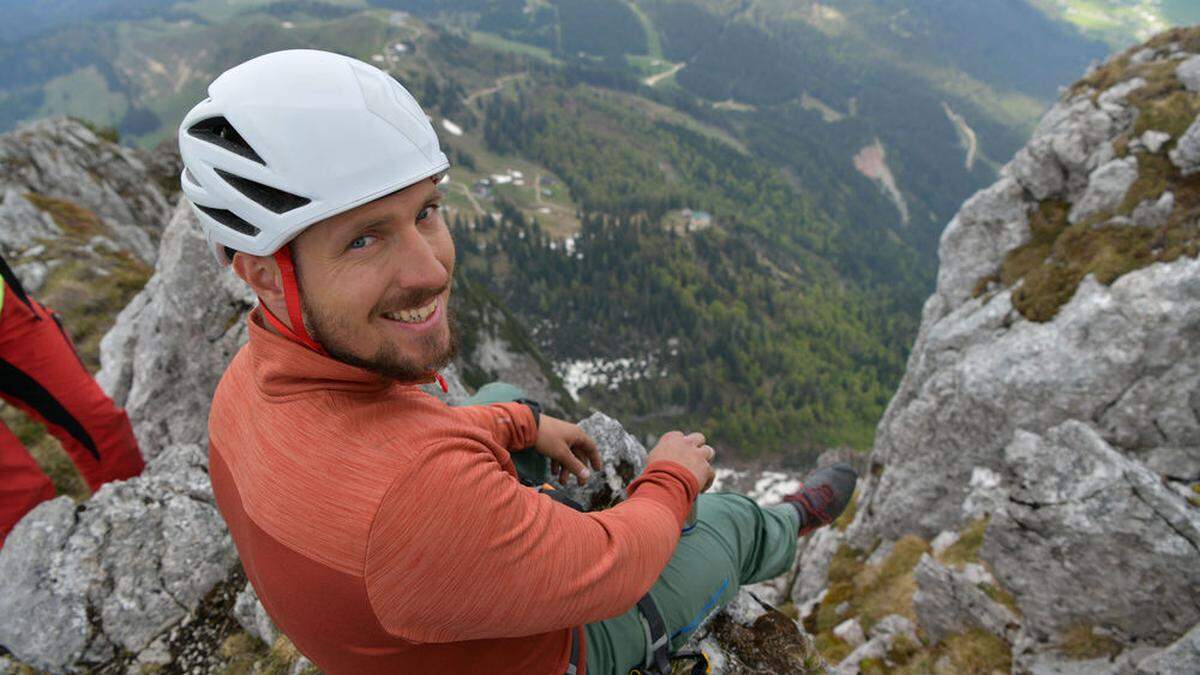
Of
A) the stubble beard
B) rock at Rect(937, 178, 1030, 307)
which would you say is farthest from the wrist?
rock at Rect(937, 178, 1030, 307)

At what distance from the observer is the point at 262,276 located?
3.48 metres

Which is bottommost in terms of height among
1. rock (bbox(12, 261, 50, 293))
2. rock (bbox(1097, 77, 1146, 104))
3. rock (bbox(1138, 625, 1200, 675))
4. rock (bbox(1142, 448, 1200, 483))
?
rock (bbox(12, 261, 50, 293))

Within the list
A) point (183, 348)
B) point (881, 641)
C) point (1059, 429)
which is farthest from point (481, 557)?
point (1059, 429)

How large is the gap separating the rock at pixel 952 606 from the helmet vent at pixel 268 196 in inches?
604

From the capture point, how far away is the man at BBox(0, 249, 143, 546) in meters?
9.43

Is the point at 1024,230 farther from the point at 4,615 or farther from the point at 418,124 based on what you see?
the point at 4,615

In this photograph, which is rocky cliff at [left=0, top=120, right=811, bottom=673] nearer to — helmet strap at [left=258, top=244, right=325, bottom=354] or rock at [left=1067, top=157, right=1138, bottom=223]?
helmet strap at [left=258, top=244, right=325, bottom=354]

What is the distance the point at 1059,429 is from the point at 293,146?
16106mm

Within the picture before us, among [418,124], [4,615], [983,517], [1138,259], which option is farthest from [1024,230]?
[4,615]

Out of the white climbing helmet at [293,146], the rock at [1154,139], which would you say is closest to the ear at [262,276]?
the white climbing helmet at [293,146]

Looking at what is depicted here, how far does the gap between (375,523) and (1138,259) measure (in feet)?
88.2

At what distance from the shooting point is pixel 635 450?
9602 mm

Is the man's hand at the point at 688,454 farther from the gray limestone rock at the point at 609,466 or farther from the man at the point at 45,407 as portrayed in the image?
the man at the point at 45,407

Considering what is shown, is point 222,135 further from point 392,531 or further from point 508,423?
point 508,423
